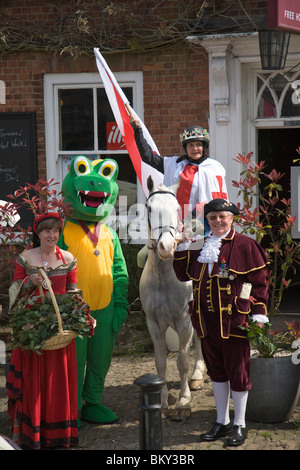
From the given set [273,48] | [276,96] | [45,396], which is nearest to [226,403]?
[45,396]

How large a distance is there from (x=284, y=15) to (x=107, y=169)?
185 centimetres

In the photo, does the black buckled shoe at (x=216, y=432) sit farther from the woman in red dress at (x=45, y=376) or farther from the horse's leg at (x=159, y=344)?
the woman in red dress at (x=45, y=376)

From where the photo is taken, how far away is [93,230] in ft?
18.7

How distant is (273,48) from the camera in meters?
7.48

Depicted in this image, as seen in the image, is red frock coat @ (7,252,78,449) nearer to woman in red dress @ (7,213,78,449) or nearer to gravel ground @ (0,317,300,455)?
woman in red dress @ (7,213,78,449)

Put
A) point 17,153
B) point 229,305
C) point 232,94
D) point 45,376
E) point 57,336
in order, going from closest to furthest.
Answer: point 57,336 < point 229,305 < point 45,376 < point 232,94 < point 17,153

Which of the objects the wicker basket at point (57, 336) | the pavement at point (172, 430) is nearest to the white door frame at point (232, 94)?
the pavement at point (172, 430)

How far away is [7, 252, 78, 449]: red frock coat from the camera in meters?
5.01

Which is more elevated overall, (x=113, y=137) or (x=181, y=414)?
(x=113, y=137)

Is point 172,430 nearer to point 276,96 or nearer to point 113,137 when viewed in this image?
point 113,137

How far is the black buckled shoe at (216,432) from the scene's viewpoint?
16.7 ft

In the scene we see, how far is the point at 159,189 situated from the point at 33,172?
13.1ft

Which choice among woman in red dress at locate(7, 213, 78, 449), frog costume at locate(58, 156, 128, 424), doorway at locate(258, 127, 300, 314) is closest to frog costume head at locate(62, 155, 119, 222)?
frog costume at locate(58, 156, 128, 424)

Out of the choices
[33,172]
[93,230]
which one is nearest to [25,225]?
[33,172]
